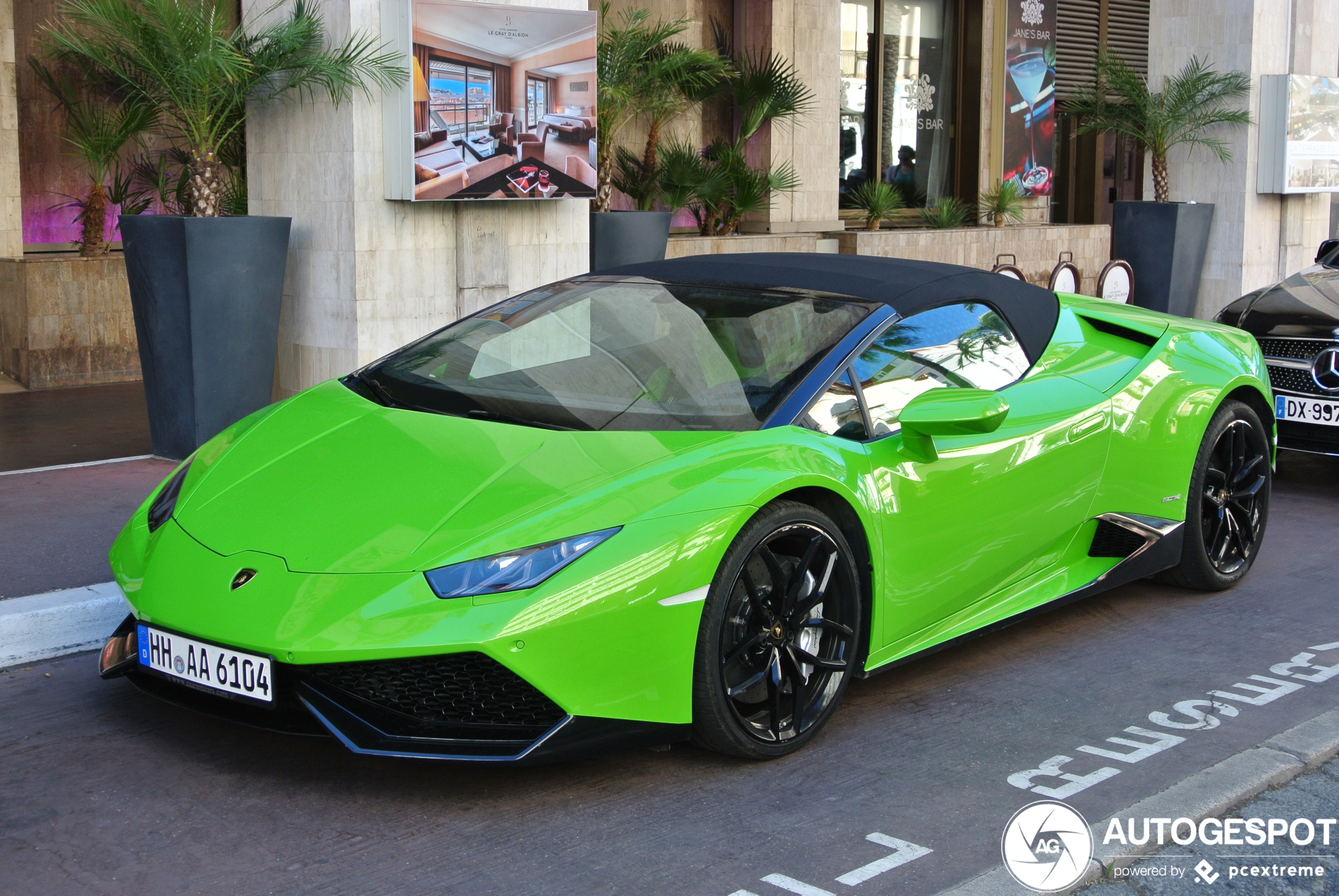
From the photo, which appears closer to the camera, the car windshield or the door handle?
the car windshield

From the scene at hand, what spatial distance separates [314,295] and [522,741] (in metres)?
5.29

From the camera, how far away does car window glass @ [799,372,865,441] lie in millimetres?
4043

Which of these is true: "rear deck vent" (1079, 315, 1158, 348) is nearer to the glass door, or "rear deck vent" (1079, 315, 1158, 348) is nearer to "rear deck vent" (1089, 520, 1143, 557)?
"rear deck vent" (1089, 520, 1143, 557)

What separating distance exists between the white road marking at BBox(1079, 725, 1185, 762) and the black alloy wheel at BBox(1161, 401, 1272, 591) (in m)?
1.47

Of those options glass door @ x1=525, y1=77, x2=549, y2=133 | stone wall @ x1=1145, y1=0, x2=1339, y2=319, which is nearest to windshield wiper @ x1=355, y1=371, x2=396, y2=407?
glass door @ x1=525, y1=77, x2=549, y2=133

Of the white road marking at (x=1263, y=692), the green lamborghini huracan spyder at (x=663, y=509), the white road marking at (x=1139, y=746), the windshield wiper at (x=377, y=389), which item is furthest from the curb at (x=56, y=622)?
the white road marking at (x=1263, y=692)

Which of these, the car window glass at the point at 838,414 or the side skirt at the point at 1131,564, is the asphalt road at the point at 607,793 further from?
the car window glass at the point at 838,414

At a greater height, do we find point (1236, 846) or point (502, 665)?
point (502, 665)

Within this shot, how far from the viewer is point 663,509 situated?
11.6 feet

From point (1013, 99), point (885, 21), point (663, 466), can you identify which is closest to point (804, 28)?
point (885, 21)

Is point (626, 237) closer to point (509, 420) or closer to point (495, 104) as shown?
point (495, 104)

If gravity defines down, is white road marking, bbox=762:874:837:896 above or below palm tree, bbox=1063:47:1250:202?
below

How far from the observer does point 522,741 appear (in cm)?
335

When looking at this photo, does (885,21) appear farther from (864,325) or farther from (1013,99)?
(864,325)
